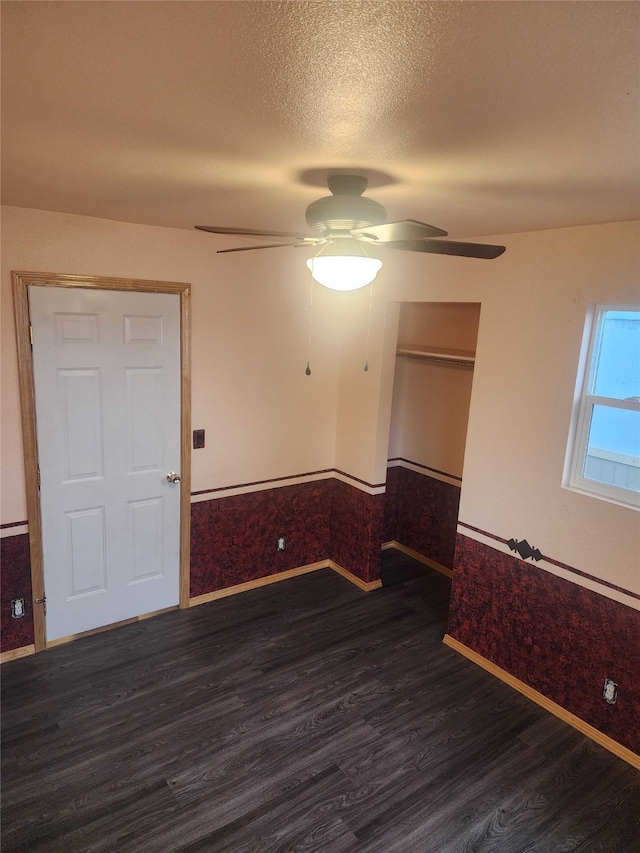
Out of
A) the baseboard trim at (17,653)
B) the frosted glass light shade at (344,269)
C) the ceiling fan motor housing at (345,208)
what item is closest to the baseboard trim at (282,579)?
the baseboard trim at (17,653)

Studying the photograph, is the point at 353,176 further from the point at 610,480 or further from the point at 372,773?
the point at 372,773

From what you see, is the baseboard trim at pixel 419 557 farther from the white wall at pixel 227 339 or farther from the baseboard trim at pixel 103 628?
the baseboard trim at pixel 103 628

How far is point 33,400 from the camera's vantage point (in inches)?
118

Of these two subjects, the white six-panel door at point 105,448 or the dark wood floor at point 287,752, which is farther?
the white six-panel door at point 105,448

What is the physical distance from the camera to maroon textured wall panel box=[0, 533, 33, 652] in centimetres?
308

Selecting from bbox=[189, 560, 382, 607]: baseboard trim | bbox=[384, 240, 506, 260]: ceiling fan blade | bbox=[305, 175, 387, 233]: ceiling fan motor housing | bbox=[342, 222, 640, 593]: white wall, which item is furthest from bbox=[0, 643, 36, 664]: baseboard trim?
bbox=[384, 240, 506, 260]: ceiling fan blade

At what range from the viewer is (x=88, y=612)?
342cm

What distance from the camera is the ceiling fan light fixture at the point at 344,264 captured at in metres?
1.89

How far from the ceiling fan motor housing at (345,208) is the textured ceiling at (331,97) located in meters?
0.08

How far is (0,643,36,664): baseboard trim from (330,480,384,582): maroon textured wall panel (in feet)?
7.45

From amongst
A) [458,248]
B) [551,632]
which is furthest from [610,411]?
[458,248]

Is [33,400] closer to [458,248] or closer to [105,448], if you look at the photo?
[105,448]

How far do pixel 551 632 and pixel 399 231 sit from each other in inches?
93.7

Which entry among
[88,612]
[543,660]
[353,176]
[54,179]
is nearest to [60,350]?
[54,179]
